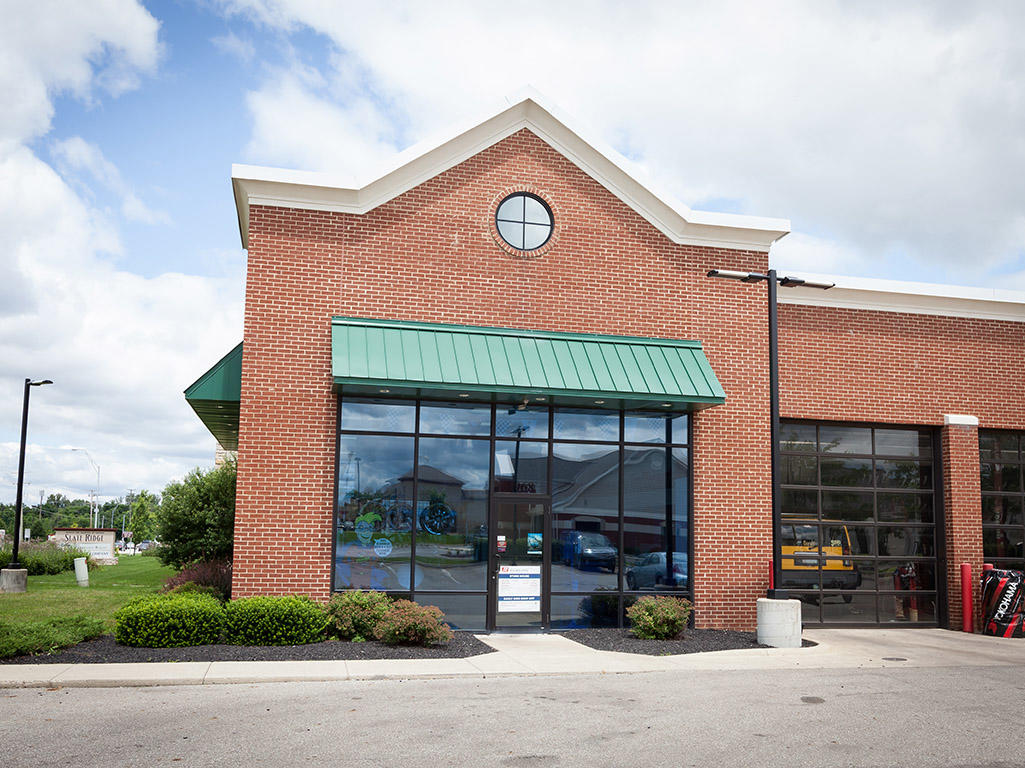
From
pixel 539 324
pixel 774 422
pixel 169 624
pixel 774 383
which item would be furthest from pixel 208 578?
pixel 774 383

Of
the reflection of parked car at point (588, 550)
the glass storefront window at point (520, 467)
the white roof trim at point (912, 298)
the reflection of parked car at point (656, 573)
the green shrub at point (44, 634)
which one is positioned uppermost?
the white roof trim at point (912, 298)

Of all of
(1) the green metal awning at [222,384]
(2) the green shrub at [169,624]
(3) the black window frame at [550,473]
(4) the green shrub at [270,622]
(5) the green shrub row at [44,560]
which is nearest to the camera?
(2) the green shrub at [169,624]

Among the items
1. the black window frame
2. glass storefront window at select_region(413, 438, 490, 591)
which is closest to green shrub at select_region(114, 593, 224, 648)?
the black window frame

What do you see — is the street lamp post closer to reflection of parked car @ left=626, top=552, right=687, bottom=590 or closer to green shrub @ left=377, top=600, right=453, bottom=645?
reflection of parked car @ left=626, top=552, right=687, bottom=590

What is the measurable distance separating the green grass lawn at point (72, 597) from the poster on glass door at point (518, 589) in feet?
21.8

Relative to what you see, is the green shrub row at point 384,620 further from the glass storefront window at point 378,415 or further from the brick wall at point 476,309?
the glass storefront window at point 378,415

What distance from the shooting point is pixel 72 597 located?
2248cm

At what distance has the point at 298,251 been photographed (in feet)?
52.3

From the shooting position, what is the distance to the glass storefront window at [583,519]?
54.0ft

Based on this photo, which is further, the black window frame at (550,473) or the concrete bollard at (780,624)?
the black window frame at (550,473)

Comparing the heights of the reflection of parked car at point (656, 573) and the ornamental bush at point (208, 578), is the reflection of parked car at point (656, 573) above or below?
above

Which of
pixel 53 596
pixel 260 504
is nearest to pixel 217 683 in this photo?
pixel 260 504

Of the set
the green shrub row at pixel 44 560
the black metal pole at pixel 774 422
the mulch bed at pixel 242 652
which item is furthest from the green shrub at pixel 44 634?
the green shrub row at pixel 44 560

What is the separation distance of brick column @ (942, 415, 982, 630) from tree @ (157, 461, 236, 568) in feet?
56.2
